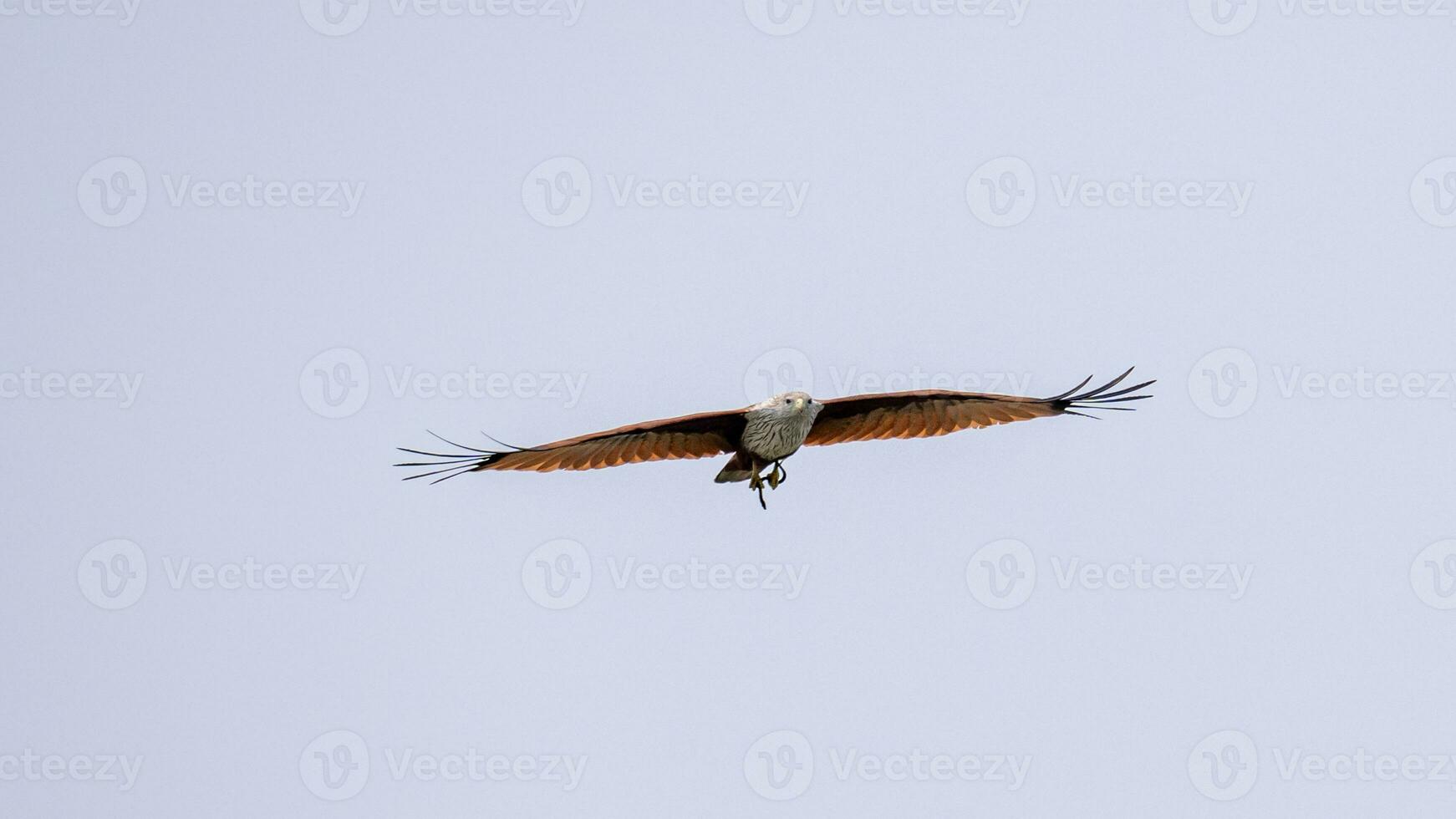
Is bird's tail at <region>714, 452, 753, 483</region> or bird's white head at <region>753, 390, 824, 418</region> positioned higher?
bird's white head at <region>753, 390, 824, 418</region>

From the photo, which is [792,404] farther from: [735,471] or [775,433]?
[735,471]

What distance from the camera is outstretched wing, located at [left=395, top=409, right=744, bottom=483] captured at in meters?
18.4

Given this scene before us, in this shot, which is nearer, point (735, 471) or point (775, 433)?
point (775, 433)

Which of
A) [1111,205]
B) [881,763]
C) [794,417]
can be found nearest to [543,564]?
[881,763]

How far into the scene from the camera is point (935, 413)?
1986 cm

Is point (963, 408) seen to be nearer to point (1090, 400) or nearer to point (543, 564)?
point (1090, 400)

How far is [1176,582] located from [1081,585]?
1270 mm

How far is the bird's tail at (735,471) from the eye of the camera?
19.2 meters

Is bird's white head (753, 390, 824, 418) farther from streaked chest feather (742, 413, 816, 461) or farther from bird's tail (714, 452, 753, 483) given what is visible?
bird's tail (714, 452, 753, 483)

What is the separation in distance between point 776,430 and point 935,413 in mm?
2123

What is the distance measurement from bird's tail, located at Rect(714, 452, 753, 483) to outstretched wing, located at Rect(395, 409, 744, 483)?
0.19 meters

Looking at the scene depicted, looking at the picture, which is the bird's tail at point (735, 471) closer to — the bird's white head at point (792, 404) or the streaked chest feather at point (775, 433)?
the streaked chest feather at point (775, 433)

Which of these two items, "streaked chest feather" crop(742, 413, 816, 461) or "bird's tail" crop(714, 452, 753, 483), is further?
"bird's tail" crop(714, 452, 753, 483)

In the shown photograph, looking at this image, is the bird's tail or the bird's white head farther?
the bird's tail
